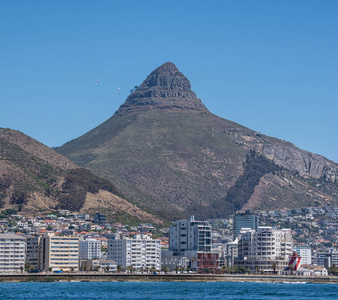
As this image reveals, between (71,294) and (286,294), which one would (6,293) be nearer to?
(71,294)

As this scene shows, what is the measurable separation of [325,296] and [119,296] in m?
40.5

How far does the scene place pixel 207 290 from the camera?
7849 inches

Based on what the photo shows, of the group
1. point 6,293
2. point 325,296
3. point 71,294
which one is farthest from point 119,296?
point 325,296

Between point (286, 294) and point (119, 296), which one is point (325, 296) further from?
point (119, 296)

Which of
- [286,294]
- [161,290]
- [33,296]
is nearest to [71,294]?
[33,296]

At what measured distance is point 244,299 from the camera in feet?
566

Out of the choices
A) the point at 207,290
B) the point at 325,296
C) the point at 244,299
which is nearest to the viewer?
the point at 244,299

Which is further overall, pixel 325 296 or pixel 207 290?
pixel 207 290

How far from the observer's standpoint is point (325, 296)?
609 feet

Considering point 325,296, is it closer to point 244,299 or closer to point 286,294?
point 286,294

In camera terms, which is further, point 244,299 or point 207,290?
point 207,290

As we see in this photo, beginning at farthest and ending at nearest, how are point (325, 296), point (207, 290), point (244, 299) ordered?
point (207, 290) < point (325, 296) < point (244, 299)

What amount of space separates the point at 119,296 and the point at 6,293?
2279cm

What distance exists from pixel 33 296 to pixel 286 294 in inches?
1946
